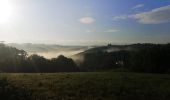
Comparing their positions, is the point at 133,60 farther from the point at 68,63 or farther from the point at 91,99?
the point at 91,99

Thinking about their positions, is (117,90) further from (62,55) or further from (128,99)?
(62,55)

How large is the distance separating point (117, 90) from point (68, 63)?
73876 millimetres

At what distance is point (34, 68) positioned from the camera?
285ft

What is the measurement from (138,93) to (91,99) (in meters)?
4.83

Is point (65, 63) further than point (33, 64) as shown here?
Yes

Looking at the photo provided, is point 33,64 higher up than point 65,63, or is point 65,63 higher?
point 33,64

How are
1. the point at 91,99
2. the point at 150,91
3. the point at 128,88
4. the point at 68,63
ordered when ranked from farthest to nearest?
1. the point at 68,63
2. the point at 128,88
3. the point at 150,91
4. the point at 91,99

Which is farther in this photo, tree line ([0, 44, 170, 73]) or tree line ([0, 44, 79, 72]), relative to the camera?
tree line ([0, 44, 79, 72])

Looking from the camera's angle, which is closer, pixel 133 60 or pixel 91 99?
pixel 91 99

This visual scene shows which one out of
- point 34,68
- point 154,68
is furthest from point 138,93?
point 34,68

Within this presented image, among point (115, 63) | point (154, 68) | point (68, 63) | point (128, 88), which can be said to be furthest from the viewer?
point (115, 63)

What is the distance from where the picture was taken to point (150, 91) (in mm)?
26219

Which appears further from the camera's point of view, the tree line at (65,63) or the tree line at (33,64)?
the tree line at (33,64)

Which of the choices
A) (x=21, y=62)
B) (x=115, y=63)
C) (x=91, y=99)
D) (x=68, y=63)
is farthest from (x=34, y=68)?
(x=91, y=99)
